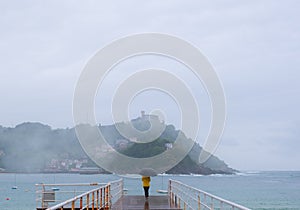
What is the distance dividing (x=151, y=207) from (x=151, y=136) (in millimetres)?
11196

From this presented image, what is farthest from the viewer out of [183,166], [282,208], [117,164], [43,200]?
[183,166]

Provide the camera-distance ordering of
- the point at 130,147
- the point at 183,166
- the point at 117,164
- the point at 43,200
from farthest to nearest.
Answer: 1. the point at 183,166
2. the point at 117,164
3. the point at 130,147
4. the point at 43,200

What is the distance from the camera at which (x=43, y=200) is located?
58.1ft

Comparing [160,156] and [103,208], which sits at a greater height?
[160,156]

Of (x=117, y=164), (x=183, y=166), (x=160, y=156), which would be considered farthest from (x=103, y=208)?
(x=183, y=166)

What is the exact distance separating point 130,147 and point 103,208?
24.8m

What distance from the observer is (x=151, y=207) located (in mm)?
16953

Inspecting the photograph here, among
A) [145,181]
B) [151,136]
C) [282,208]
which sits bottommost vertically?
[282,208]

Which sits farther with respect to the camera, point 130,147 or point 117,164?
point 117,164

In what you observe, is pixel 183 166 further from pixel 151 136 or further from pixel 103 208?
pixel 103 208

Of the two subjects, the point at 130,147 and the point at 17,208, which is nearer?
the point at 130,147

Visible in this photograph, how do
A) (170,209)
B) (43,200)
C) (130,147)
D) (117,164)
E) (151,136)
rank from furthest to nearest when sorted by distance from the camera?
(117,164) < (130,147) < (151,136) < (43,200) < (170,209)

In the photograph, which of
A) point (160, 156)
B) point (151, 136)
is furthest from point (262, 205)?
point (151, 136)

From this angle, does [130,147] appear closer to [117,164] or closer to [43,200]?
[117,164]
